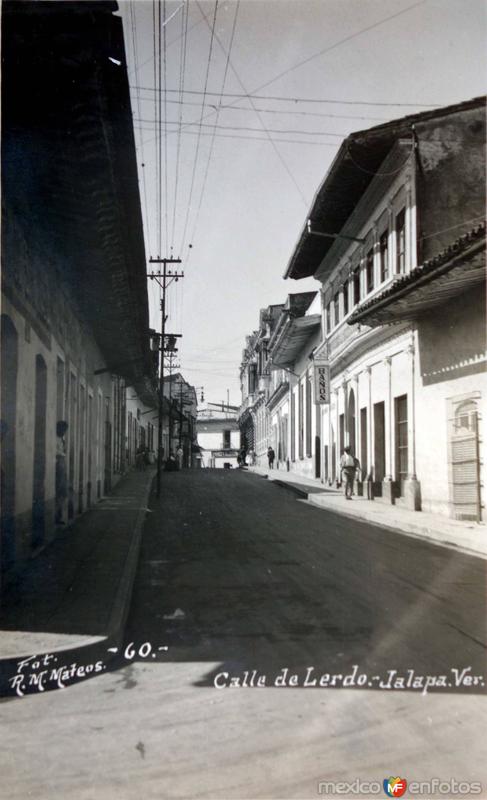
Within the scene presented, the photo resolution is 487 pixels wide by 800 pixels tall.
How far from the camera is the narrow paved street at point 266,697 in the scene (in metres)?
3.46

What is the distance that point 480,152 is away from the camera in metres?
16.5

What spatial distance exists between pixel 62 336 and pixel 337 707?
9333 mm

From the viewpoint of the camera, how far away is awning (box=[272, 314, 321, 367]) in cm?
2969

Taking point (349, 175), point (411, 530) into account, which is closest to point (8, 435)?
point (411, 530)

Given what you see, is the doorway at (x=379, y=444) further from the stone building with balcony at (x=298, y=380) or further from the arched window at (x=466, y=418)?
the stone building with balcony at (x=298, y=380)

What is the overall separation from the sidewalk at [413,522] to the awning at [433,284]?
398cm

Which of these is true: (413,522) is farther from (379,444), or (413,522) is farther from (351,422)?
(351,422)

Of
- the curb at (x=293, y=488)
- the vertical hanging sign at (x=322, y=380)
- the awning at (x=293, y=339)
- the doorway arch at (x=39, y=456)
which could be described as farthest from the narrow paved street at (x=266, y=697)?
the awning at (x=293, y=339)

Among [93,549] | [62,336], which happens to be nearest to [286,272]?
[62,336]

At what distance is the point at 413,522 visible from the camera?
524 inches

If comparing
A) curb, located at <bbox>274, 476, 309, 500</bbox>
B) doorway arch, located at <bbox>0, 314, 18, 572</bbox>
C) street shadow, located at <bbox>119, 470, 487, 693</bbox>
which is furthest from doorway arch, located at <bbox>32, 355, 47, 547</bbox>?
curb, located at <bbox>274, 476, 309, 500</bbox>

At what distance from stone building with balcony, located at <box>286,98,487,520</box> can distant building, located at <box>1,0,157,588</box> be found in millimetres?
4954

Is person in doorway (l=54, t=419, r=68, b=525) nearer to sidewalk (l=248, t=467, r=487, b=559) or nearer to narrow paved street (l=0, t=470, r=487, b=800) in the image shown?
narrow paved street (l=0, t=470, r=487, b=800)

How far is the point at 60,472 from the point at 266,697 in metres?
8.61
